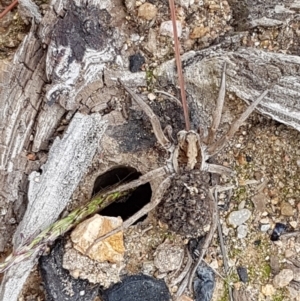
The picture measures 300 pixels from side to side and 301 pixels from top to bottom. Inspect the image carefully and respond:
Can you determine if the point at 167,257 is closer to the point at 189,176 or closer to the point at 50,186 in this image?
the point at 189,176

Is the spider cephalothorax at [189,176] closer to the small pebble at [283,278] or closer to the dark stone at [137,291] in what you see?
the dark stone at [137,291]

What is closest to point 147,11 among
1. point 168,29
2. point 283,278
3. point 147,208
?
point 168,29

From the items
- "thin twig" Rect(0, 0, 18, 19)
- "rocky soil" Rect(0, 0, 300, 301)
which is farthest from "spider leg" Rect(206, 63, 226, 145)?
"thin twig" Rect(0, 0, 18, 19)

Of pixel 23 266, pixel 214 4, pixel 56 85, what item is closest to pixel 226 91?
pixel 214 4

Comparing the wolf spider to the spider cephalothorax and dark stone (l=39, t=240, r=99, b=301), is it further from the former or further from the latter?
dark stone (l=39, t=240, r=99, b=301)

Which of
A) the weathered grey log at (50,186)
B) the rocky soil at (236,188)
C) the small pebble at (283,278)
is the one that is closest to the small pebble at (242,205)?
the rocky soil at (236,188)

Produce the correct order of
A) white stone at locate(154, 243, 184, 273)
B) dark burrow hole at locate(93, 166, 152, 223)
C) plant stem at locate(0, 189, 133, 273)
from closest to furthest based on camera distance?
1. plant stem at locate(0, 189, 133, 273)
2. white stone at locate(154, 243, 184, 273)
3. dark burrow hole at locate(93, 166, 152, 223)
